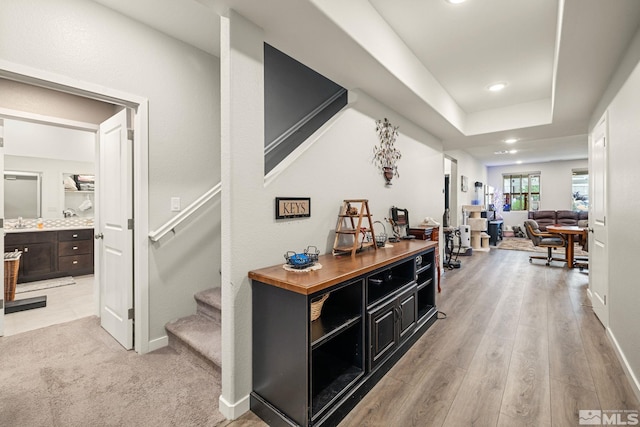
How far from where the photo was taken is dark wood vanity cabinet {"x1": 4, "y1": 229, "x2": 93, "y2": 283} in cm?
453

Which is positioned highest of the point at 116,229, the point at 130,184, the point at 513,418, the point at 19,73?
the point at 19,73

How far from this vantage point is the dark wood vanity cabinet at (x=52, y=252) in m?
4.53

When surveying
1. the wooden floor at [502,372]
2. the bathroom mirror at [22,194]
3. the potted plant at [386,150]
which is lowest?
the wooden floor at [502,372]

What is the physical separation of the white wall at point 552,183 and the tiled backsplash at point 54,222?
502 inches

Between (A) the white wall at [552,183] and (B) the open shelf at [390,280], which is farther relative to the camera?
(A) the white wall at [552,183]

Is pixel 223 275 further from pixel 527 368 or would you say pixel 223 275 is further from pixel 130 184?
pixel 527 368

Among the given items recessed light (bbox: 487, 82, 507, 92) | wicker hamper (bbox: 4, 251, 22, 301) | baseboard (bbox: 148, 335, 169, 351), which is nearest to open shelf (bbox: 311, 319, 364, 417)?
baseboard (bbox: 148, 335, 169, 351)

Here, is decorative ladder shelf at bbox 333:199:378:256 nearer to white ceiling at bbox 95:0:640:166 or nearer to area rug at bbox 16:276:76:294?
white ceiling at bbox 95:0:640:166

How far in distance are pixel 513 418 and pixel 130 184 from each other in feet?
10.4

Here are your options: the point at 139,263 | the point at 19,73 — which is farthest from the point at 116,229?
the point at 19,73

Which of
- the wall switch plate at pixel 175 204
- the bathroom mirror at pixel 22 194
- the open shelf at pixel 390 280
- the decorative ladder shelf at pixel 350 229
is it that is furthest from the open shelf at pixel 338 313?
the bathroom mirror at pixel 22 194

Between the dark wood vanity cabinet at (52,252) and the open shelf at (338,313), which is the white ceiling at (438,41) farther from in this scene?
the dark wood vanity cabinet at (52,252)

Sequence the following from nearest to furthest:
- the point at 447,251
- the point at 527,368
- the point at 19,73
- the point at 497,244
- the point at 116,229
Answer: the point at 19,73 → the point at 527,368 → the point at 116,229 → the point at 447,251 → the point at 497,244

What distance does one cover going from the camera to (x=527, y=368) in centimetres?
221
